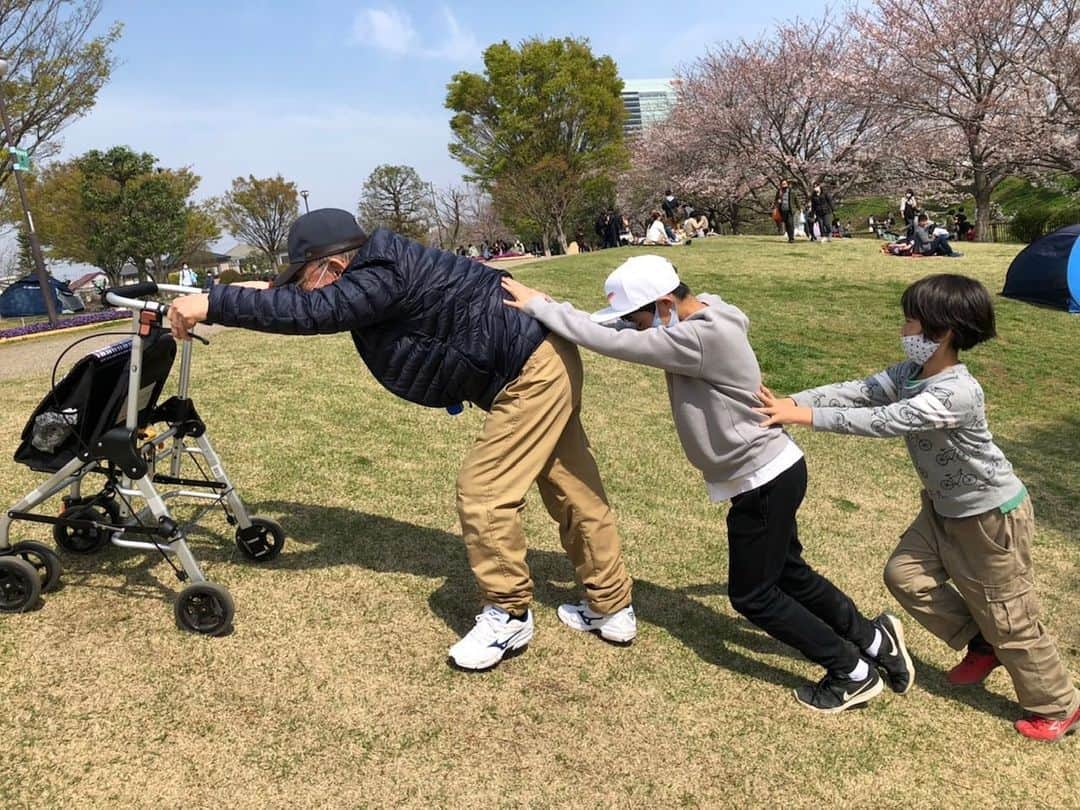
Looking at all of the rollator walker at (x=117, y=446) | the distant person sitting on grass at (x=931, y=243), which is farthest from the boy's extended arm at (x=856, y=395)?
the distant person sitting on grass at (x=931, y=243)

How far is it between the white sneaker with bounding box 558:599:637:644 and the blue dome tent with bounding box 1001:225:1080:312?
1205 cm

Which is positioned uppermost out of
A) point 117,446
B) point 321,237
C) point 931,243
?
point 321,237

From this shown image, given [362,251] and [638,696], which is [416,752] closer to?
[638,696]

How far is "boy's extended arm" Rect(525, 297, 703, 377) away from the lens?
2.52 metres

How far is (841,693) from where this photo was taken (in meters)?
2.81

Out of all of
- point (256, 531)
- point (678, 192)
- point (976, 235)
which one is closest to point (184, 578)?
point (256, 531)

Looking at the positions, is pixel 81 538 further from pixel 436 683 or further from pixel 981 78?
pixel 981 78

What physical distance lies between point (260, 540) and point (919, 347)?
2.95m

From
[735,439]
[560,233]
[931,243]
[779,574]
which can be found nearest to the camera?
[735,439]

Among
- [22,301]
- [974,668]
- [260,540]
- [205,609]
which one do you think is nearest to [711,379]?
[974,668]

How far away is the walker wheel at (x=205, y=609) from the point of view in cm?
297

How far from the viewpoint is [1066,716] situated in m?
2.72

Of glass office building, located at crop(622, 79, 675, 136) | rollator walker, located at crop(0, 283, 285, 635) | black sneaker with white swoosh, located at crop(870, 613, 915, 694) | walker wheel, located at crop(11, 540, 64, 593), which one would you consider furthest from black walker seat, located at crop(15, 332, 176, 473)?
glass office building, located at crop(622, 79, 675, 136)

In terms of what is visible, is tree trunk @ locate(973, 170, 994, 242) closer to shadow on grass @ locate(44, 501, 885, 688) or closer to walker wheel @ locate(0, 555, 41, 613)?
shadow on grass @ locate(44, 501, 885, 688)
